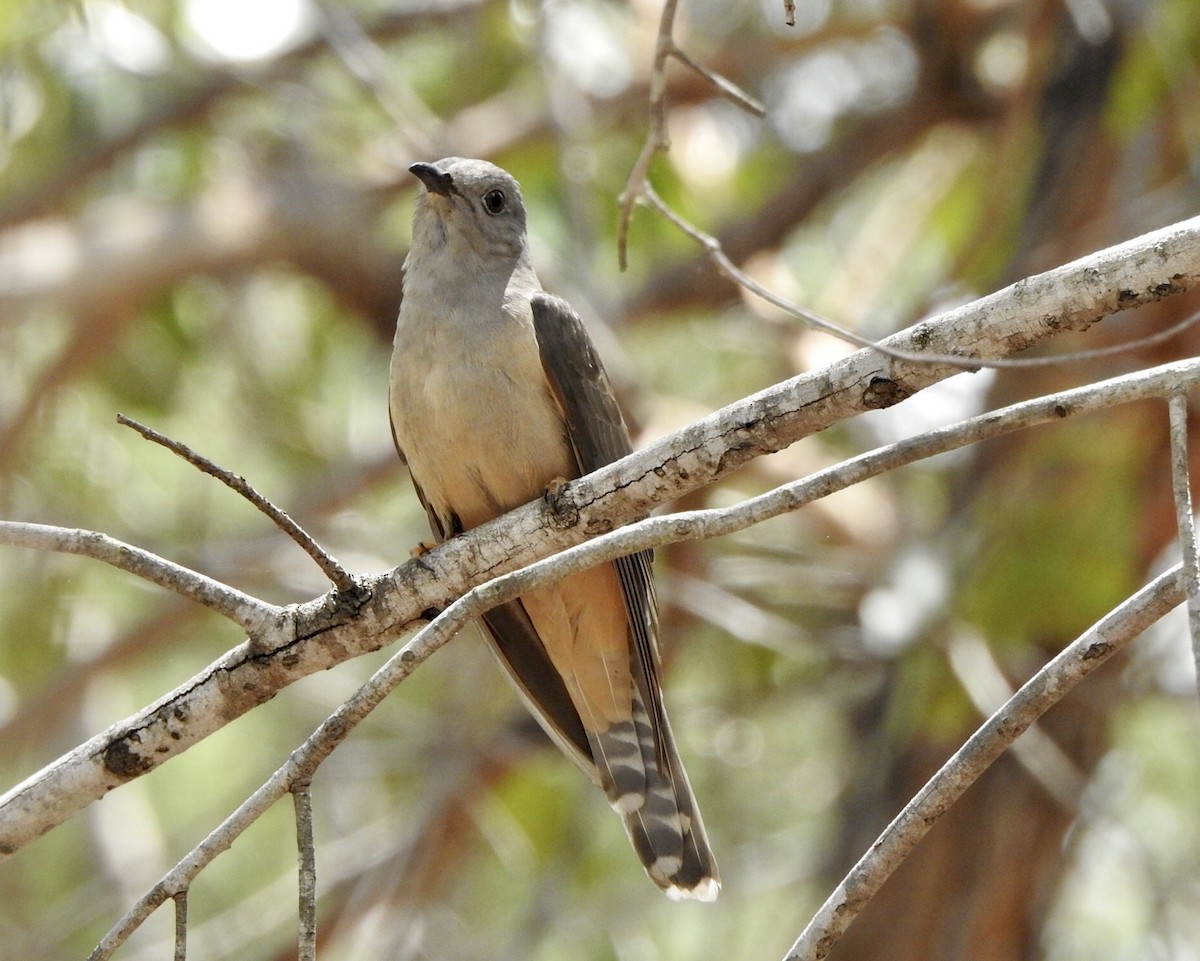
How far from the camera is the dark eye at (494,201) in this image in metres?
5.50

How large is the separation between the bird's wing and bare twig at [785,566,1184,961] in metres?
2.43

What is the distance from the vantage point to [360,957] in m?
8.07

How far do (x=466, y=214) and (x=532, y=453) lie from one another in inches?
41.8

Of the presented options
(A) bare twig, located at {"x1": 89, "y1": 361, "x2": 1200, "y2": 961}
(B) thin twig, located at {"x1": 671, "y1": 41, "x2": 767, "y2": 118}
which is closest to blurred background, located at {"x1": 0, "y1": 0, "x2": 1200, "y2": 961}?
(B) thin twig, located at {"x1": 671, "y1": 41, "x2": 767, "y2": 118}

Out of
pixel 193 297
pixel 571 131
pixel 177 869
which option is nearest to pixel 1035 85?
pixel 571 131

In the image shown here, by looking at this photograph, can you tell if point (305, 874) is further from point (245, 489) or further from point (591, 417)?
point (591, 417)

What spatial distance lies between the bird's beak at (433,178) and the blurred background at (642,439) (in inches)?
73.5

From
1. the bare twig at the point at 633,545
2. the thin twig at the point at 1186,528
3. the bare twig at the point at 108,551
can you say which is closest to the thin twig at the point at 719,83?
the bare twig at the point at 633,545

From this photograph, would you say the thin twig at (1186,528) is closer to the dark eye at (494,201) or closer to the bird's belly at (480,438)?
the bird's belly at (480,438)

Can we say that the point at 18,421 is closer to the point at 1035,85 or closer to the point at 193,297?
the point at 193,297

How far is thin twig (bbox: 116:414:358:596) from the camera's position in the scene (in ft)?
9.94

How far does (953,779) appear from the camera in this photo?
2.76m

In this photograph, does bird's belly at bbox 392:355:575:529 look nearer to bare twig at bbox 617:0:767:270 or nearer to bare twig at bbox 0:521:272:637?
bare twig at bbox 617:0:767:270

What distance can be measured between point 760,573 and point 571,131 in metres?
2.60
